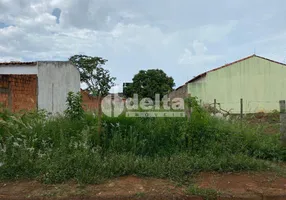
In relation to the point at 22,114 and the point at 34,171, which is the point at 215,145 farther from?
the point at 22,114

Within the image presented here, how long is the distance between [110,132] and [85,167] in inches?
45.3

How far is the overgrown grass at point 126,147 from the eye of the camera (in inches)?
158

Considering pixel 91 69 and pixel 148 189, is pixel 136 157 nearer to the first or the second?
pixel 148 189

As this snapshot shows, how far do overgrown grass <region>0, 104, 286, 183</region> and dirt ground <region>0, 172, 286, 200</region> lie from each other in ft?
0.59

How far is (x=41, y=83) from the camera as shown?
30.8 ft

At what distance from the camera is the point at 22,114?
5.02m

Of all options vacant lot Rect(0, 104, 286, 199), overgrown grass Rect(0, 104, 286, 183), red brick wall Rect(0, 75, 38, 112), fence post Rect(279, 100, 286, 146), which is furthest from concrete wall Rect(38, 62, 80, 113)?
fence post Rect(279, 100, 286, 146)

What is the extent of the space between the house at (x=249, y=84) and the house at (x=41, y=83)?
1003 cm

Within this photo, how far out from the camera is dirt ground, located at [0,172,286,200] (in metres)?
3.35

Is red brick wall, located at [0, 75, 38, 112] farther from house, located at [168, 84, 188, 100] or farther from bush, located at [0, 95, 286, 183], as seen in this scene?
house, located at [168, 84, 188, 100]

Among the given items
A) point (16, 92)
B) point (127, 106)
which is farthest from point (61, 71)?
point (127, 106)

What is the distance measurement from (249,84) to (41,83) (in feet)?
47.5

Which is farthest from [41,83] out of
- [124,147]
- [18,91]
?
[124,147]

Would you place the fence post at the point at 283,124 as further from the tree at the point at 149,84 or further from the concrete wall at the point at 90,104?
the tree at the point at 149,84
